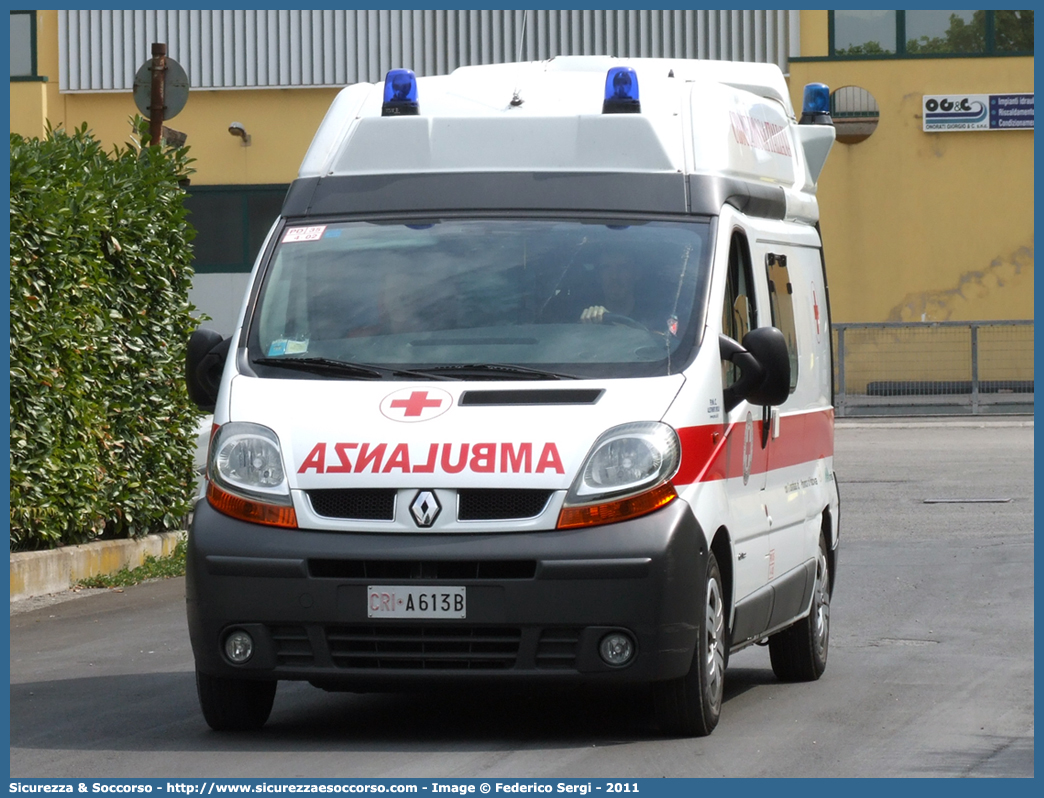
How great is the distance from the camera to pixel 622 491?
22.2ft

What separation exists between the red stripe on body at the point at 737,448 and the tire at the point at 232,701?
1.85 m

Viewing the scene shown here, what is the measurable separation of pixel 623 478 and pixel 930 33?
2695 cm

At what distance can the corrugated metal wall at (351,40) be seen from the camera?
107ft

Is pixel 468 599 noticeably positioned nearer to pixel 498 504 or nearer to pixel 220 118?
pixel 498 504

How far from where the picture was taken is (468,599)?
6746mm

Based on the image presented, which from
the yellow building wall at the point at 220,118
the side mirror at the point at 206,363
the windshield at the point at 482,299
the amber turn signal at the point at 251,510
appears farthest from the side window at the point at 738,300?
the yellow building wall at the point at 220,118

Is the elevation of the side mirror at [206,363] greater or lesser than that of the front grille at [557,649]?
greater

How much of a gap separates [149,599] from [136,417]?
1.54 meters

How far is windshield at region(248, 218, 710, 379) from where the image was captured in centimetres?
727

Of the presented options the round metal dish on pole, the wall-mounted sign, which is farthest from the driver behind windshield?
the wall-mounted sign

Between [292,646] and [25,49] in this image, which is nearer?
[292,646]

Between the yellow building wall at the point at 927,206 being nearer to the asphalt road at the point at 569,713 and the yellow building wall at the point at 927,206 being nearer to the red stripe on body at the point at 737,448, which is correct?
the asphalt road at the point at 569,713

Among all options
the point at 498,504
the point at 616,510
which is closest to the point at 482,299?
the point at 498,504
